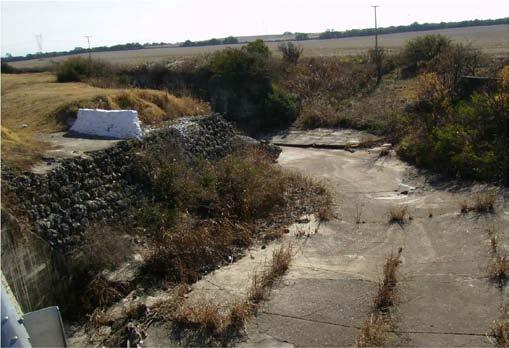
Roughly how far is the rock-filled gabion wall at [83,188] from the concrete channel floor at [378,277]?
2.77 meters

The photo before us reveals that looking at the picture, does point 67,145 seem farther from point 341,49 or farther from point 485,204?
point 341,49

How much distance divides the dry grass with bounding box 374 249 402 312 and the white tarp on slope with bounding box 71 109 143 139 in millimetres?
7202

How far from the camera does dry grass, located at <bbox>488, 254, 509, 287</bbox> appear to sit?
8.90 meters

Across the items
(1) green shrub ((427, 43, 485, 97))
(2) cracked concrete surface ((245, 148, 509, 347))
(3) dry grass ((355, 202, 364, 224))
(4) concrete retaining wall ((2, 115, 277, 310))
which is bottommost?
(2) cracked concrete surface ((245, 148, 509, 347))

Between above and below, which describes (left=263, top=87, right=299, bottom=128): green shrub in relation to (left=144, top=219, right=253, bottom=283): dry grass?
above

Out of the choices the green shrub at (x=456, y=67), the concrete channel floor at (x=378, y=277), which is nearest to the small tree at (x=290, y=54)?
the green shrub at (x=456, y=67)

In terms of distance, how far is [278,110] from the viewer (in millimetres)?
25391

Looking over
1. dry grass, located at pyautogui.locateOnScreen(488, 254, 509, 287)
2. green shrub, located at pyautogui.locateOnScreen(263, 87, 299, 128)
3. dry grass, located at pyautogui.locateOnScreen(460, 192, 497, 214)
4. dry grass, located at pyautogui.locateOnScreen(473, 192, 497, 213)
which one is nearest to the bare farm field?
green shrub, located at pyautogui.locateOnScreen(263, 87, 299, 128)

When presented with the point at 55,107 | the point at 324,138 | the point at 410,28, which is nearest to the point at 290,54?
the point at 324,138

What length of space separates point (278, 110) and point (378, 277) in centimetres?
1676

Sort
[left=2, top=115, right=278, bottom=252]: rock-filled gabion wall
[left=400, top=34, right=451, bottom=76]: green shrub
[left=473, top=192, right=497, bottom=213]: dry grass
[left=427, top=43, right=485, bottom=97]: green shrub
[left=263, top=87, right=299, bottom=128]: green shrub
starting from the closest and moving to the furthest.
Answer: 1. [left=2, top=115, right=278, bottom=252]: rock-filled gabion wall
2. [left=473, top=192, right=497, bottom=213]: dry grass
3. [left=427, top=43, right=485, bottom=97]: green shrub
4. [left=263, top=87, right=299, bottom=128]: green shrub
5. [left=400, top=34, right=451, bottom=76]: green shrub

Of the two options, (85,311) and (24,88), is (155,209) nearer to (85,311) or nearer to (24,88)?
(85,311)

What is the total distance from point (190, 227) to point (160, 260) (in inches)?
63.3

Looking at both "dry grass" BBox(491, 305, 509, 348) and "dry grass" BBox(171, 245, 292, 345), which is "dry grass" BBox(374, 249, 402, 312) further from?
"dry grass" BBox(171, 245, 292, 345)
